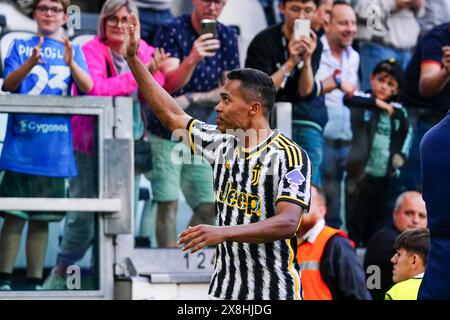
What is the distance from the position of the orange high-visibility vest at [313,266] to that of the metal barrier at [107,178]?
5.04ft

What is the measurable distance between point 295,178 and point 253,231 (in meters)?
0.47

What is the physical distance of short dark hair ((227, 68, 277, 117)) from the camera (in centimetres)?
755

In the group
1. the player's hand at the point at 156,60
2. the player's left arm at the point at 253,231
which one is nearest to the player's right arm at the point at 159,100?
the player's left arm at the point at 253,231

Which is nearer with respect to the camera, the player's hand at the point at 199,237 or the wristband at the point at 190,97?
the player's hand at the point at 199,237

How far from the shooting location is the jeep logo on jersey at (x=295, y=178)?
7.27m

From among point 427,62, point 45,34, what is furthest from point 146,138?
point 427,62

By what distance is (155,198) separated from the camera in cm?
1073

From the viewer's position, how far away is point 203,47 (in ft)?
35.9

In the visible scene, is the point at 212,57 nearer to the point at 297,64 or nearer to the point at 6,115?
the point at 297,64

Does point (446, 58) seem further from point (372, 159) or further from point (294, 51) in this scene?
point (294, 51)

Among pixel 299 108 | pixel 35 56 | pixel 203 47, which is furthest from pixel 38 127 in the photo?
pixel 299 108

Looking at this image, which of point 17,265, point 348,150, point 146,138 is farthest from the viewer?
point 348,150

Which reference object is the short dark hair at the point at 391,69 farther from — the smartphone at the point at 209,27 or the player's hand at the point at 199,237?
the player's hand at the point at 199,237

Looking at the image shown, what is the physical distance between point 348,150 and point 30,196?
3.09 meters
